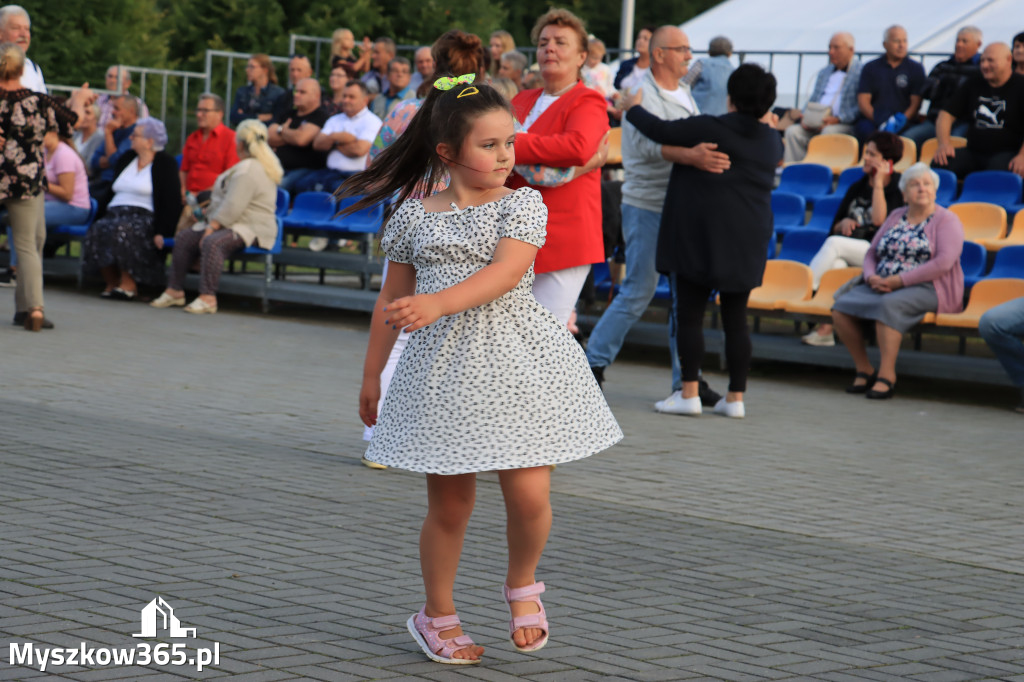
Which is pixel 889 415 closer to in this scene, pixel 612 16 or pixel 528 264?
pixel 528 264

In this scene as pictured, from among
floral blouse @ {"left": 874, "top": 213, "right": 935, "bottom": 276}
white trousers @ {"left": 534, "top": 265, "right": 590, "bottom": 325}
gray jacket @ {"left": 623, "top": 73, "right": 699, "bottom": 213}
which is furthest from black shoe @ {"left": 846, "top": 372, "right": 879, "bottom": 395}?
white trousers @ {"left": 534, "top": 265, "right": 590, "bottom": 325}

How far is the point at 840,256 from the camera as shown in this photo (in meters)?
11.5

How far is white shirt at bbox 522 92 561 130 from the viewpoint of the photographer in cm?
700

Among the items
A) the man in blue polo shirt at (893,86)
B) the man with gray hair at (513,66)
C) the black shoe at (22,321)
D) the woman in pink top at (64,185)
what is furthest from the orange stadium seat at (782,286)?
the woman in pink top at (64,185)

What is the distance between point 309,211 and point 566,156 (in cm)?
832

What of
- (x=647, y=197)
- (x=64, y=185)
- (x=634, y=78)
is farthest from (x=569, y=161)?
(x=634, y=78)

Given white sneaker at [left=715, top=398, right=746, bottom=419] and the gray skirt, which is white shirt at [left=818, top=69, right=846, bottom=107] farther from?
white sneaker at [left=715, top=398, right=746, bottom=419]

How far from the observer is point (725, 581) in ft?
16.3

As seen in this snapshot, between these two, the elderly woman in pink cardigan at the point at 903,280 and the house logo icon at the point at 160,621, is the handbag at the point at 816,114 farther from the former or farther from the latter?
the house logo icon at the point at 160,621

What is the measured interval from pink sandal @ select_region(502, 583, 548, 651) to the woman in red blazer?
9.27 ft

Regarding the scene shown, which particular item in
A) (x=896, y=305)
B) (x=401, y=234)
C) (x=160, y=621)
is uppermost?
(x=401, y=234)

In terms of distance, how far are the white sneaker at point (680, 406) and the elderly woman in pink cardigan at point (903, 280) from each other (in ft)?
6.21

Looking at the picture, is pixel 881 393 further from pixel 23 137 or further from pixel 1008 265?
pixel 23 137

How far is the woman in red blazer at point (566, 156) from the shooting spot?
6.75 m
